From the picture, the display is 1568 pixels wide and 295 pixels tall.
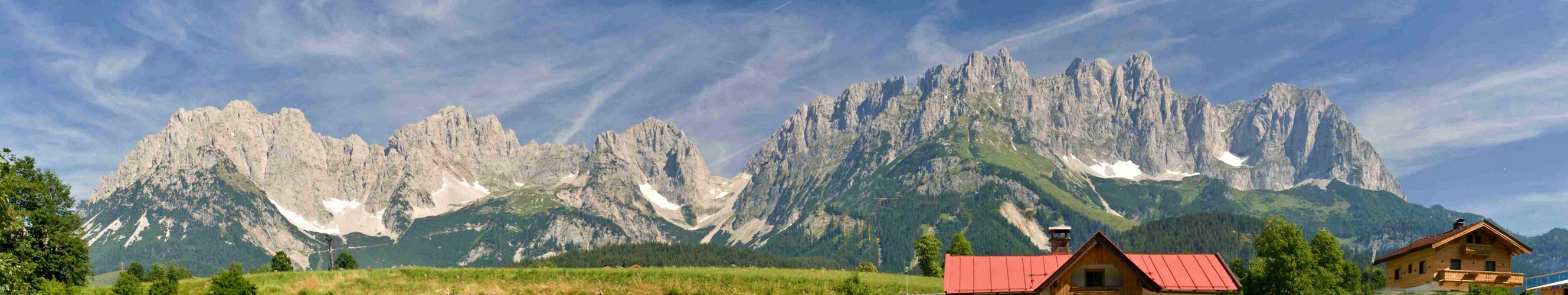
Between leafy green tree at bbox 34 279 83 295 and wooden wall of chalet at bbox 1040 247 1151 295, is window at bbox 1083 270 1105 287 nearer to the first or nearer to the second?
wooden wall of chalet at bbox 1040 247 1151 295

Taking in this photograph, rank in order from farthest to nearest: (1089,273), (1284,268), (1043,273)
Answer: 1. (1284,268)
2. (1043,273)
3. (1089,273)

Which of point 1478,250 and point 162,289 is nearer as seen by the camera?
point 1478,250

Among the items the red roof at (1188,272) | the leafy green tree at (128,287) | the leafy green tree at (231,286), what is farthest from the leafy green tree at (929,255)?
the leafy green tree at (128,287)

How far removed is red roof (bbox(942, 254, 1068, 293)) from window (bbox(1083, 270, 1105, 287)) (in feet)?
7.65

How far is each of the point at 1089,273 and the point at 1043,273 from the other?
3537 mm

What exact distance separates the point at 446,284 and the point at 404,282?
3.49 meters

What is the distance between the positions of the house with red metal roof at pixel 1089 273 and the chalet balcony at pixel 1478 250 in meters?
11.8

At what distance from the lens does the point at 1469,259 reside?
5678 centimetres

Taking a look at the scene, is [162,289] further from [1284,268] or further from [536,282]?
[1284,268]

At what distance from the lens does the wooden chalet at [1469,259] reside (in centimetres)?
5559

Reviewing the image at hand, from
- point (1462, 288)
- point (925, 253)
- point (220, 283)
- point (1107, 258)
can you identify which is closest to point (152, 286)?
→ point (220, 283)

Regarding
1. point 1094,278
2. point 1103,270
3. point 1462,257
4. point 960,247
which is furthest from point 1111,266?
point 960,247

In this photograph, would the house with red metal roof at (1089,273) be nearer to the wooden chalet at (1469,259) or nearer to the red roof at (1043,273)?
the red roof at (1043,273)

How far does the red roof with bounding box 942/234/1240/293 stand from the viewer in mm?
56875
